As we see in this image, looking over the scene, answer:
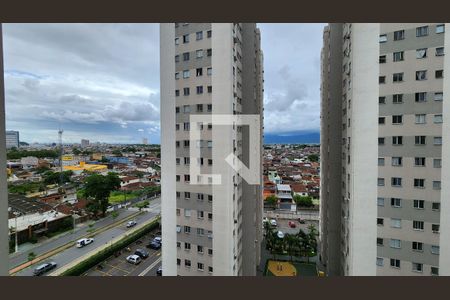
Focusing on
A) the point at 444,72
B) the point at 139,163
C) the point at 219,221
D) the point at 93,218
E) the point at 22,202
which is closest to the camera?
the point at 444,72

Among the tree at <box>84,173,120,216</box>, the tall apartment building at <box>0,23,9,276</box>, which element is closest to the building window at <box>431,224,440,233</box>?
the tall apartment building at <box>0,23,9,276</box>

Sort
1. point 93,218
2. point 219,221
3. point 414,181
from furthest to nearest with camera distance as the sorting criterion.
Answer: point 93,218 → point 219,221 → point 414,181

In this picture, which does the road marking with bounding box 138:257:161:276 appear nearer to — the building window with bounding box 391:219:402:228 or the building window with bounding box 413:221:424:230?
the building window with bounding box 391:219:402:228

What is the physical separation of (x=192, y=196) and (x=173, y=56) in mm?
3753

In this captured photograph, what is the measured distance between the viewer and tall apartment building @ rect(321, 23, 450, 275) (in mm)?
4648

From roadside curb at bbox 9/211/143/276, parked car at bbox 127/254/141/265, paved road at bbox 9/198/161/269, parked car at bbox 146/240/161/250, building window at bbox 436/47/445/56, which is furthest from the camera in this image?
parked car at bbox 146/240/161/250

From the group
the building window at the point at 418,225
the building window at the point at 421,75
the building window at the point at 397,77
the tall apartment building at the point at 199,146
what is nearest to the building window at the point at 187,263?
the tall apartment building at the point at 199,146

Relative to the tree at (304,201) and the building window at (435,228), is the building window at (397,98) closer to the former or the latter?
the building window at (435,228)

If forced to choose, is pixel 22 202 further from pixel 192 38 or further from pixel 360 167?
pixel 360 167

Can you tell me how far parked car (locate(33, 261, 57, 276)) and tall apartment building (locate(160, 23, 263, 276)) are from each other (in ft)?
15.3

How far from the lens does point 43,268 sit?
7.68m

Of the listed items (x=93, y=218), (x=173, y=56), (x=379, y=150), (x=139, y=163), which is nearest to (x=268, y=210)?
(x=139, y=163)

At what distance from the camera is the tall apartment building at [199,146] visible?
222 inches

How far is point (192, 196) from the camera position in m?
5.98
